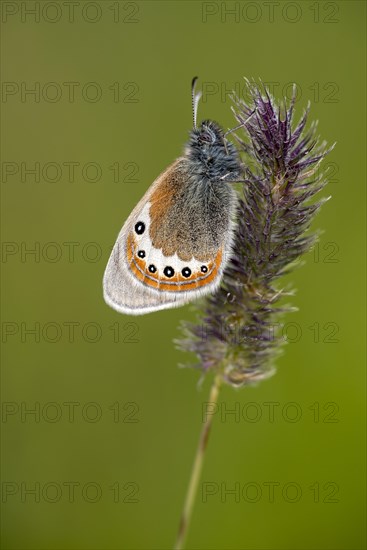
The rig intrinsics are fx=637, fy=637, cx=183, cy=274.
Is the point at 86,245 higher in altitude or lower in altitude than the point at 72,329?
higher

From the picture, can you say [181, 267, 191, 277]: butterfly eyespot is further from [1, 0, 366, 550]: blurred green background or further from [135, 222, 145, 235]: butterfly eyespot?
[1, 0, 366, 550]: blurred green background

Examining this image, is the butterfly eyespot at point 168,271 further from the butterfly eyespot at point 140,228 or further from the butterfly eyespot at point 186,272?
the butterfly eyespot at point 140,228

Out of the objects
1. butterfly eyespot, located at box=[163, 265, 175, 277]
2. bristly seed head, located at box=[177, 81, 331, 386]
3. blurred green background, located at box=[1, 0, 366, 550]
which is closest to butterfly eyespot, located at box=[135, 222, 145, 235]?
butterfly eyespot, located at box=[163, 265, 175, 277]

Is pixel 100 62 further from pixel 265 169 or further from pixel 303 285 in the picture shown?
pixel 265 169

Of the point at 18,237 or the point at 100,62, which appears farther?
the point at 100,62

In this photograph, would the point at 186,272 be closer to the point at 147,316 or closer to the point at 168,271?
the point at 168,271

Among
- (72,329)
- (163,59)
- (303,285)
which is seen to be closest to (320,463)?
(303,285)
